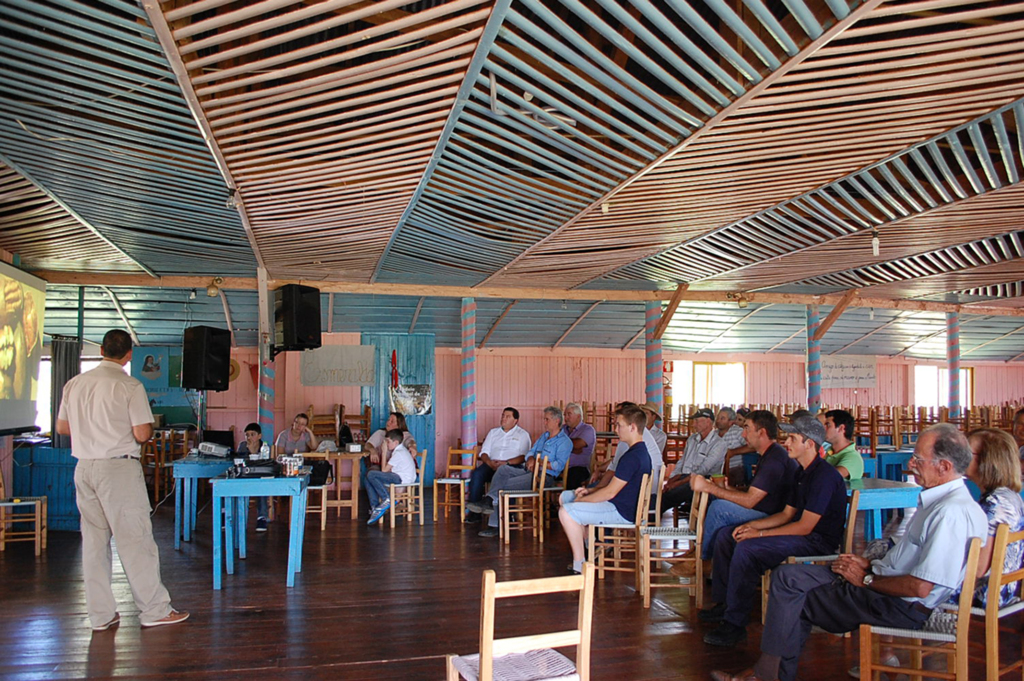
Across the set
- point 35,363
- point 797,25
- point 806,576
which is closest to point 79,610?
point 35,363

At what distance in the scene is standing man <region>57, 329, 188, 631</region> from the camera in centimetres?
508

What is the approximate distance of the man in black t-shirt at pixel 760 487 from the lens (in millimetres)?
5289

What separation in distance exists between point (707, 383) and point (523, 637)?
15365 millimetres

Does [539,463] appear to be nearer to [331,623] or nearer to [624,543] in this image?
[624,543]

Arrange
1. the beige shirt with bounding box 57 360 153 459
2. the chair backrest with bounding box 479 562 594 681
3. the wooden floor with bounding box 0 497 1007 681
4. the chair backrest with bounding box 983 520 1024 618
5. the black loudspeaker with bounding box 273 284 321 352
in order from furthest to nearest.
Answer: the black loudspeaker with bounding box 273 284 321 352, the beige shirt with bounding box 57 360 153 459, the wooden floor with bounding box 0 497 1007 681, the chair backrest with bounding box 983 520 1024 618, the chair backrest with bounding box 479 562 594 681

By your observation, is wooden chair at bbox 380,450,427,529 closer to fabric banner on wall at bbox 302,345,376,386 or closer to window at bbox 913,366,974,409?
fabric banner on wall at bbox 302,345,376,386

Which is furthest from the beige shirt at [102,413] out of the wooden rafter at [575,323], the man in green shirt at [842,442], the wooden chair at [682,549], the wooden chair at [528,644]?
the wooden rafter at [575,323]

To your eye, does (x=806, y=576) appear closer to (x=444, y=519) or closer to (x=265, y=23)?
(x=265, y=23)

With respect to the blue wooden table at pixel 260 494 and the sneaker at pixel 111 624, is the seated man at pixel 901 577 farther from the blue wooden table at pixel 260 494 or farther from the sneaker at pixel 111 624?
the sneaker at pixel 111 624

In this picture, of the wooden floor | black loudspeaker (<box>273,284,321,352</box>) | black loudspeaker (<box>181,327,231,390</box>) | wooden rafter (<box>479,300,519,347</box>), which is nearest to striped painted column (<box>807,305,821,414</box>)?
wooden rafter (<box>479,300,519,347</box>)

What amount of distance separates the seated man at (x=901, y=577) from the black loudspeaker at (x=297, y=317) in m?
6.20

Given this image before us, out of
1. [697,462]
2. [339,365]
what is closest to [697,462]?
[697,462]

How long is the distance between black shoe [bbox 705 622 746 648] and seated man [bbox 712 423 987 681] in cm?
60

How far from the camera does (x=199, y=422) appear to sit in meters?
13.5
